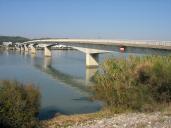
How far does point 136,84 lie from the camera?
22719 mm

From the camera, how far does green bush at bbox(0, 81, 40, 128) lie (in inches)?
644

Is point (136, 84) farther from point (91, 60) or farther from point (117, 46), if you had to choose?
point (91, 60)

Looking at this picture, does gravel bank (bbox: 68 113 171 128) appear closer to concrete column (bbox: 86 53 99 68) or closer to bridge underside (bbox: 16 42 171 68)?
bridge underside (bbox: 16 42 171 68)

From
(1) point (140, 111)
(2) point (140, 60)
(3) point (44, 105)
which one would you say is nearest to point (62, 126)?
(1) point (140, 111)

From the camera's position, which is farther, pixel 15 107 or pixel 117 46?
pixel 117 46

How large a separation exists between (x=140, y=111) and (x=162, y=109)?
1.48 m

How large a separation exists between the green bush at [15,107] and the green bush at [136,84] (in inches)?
241

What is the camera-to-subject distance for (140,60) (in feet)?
80.1

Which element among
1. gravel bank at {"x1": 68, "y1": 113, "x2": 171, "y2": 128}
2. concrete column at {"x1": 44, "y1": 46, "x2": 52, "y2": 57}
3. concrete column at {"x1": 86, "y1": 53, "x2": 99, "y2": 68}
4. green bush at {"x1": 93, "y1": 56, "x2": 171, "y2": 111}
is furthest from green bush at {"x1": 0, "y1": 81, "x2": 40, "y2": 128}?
concrete column at {"x1": 44, "y1": 46, "x2": 52, "y2": 57}

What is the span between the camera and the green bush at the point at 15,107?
16.4 meters

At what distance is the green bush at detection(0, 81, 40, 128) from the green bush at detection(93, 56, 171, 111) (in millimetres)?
6110

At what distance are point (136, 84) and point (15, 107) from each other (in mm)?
8677

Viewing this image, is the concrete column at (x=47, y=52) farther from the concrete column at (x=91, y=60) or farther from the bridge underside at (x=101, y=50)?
the concrete column at (x=91, y=60)

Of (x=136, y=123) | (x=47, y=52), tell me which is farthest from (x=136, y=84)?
(x=47, y=52)
